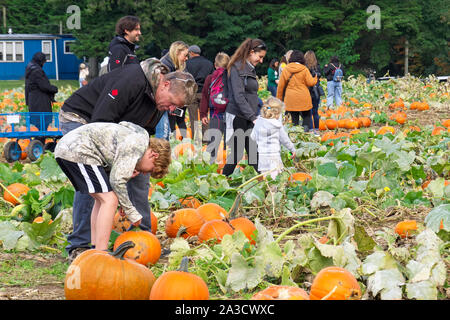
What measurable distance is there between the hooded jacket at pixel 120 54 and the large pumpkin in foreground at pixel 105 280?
3.41 m

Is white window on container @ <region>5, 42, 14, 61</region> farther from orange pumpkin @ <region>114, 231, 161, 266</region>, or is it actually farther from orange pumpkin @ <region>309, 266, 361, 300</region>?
orange pumpkin @ <region>309, 266, 361, 300</region>

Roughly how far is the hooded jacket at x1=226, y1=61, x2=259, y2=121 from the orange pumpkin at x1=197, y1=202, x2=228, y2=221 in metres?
2.39

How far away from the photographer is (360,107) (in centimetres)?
1507

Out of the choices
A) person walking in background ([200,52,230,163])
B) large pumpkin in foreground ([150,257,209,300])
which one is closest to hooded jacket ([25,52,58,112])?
person walking in background ([200,52,230,163])

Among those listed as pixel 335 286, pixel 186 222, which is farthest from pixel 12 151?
pixel 335 286

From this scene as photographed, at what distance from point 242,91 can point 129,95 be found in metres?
2.99

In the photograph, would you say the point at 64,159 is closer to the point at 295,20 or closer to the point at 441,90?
the point at 441,90

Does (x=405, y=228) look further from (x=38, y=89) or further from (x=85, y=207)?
(x=38, y=89)

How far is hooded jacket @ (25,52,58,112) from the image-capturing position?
34.9ft

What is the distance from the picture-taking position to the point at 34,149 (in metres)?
10.0

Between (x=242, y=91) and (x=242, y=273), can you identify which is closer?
(x=242, y=273)

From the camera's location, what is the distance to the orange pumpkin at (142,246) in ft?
12.9

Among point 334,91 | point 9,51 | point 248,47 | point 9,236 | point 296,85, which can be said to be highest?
A: point 9,51

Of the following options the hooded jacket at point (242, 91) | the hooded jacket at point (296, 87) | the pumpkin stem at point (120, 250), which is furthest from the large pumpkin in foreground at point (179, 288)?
the hooded jacket at point (296, 87)
